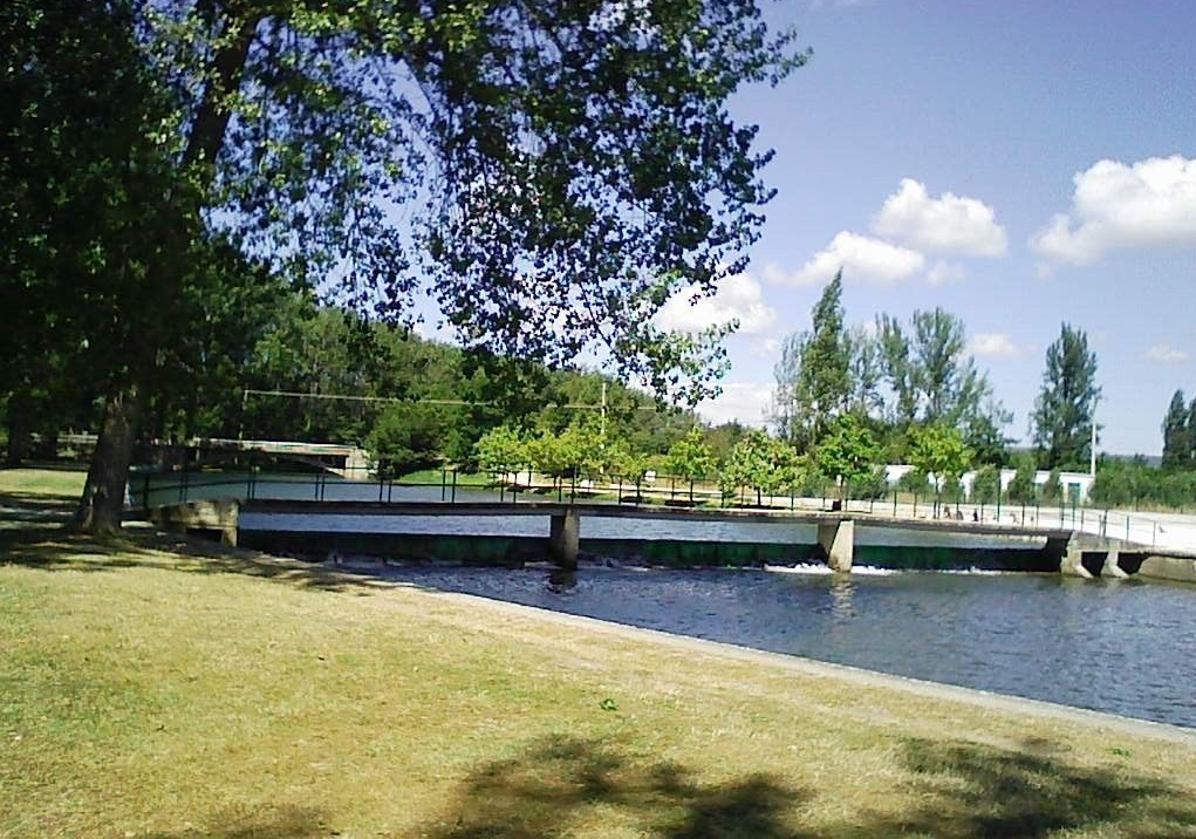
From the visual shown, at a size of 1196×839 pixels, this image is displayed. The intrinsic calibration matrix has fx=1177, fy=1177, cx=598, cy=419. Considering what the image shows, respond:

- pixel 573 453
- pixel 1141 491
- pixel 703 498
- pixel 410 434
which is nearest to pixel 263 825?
pixel 703 498

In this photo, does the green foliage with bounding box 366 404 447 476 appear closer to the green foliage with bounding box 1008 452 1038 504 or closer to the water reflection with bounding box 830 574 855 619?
the water reflection with bounding box 830 574 855 619

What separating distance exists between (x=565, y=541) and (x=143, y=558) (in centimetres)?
2222

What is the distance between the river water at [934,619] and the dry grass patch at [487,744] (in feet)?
43.3

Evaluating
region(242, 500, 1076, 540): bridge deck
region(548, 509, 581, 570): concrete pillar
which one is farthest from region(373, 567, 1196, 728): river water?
region(242, 500, 1076, 540): bridge deck

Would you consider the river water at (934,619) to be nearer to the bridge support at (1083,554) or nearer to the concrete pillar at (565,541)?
the concrete pillar at (565,541)

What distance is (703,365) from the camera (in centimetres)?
1499

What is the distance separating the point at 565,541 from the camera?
36094 mm

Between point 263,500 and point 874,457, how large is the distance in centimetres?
3961

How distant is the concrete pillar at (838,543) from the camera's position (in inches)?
1593

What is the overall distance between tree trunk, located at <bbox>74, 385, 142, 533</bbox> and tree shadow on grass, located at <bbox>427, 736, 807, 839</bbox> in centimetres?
1229

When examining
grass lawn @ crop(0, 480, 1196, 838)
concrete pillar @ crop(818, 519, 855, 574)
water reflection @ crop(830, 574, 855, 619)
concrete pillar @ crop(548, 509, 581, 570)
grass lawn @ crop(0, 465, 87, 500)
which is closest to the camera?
grass lawn @ crop(0, 480, 1196, 838)

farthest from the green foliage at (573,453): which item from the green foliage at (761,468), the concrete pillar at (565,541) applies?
the concrete pillar at (565,541)

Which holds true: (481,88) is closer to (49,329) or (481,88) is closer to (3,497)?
(49,329)

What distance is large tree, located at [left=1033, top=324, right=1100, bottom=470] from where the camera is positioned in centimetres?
7981
